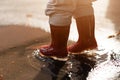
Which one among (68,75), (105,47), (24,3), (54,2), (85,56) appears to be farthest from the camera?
(24,3)

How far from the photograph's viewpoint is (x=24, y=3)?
3854 mm

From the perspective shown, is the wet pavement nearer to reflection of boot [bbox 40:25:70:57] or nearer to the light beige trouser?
reflection of boot [bbox 40:25:70:57]

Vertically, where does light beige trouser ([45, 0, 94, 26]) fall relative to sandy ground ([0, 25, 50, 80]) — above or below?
above

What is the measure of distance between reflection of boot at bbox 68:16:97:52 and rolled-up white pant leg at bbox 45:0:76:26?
0.20 metres

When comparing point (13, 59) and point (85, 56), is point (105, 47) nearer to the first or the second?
point (85, 56)

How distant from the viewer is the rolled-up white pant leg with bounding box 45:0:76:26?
2.41 meters

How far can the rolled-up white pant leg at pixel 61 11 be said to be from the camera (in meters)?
2.41

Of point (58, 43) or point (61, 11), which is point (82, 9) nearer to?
point (61, 11)

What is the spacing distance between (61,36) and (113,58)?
469 millimetres

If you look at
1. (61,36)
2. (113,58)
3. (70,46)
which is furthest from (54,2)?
(113,58)

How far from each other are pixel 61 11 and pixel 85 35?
356 millimetres

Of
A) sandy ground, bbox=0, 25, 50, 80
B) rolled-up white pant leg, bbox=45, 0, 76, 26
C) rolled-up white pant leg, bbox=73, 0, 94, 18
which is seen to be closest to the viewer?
sandy ground, bbox=0, 25, 50, 80

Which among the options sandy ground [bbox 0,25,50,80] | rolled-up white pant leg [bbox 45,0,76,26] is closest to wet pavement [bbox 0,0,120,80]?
sandy ground [bbox 0,25,50,80]

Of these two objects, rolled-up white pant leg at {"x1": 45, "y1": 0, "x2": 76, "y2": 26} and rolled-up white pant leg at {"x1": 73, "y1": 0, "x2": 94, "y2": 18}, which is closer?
rolled-up white pant leg at {"x1": 45, "y1": 0, "x2": 76, "y2": 26}
